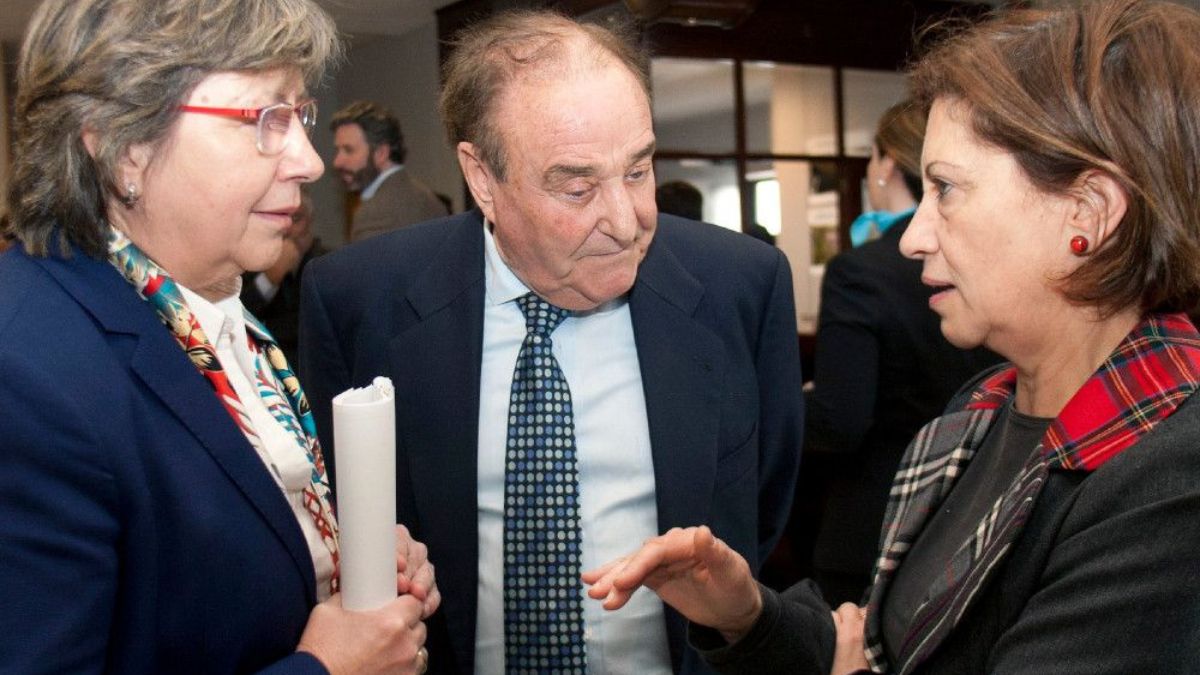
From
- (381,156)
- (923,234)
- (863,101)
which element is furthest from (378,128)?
(863,101)

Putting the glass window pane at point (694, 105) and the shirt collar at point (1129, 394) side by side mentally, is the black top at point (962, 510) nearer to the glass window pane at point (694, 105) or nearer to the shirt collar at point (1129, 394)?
the shirt collar at point (1129, 394)

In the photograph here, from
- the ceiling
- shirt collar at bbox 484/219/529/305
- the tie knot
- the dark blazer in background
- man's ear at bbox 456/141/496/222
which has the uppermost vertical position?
the ceiling

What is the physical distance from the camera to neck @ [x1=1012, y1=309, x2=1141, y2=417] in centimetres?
128

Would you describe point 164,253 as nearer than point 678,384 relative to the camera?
Yes

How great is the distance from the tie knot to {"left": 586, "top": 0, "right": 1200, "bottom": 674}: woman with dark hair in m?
0.55

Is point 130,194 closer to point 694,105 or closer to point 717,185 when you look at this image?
point 694,105

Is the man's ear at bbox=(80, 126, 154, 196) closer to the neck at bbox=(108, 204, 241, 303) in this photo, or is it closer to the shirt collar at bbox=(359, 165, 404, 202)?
the neck at bbox=(108, 204, 241, 303)

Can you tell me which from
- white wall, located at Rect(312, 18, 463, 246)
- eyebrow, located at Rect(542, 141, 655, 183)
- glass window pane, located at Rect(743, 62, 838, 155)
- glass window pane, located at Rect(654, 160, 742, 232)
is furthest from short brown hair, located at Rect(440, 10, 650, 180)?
white wall, located at Rect(312, 18, 463, 246)

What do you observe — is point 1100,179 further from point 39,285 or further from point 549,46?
point 39,285

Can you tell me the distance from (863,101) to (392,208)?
16.2 feet

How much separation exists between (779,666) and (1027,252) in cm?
64

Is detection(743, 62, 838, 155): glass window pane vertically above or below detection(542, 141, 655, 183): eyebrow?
below

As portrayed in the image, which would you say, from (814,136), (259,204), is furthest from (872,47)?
(259,204)

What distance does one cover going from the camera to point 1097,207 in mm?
1237
